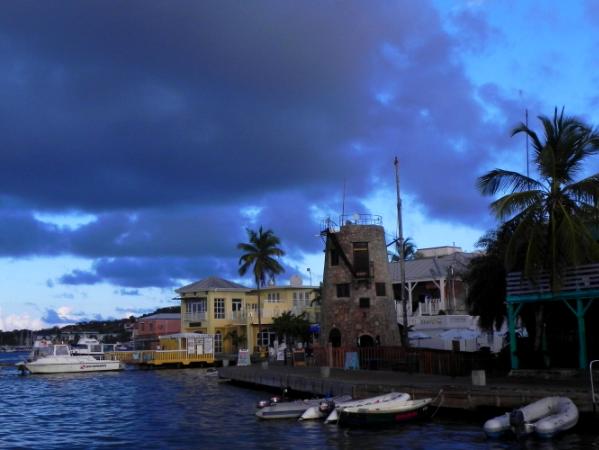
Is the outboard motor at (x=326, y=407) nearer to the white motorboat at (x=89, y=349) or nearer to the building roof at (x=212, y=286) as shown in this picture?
the white motorboat at (x=89, y=349)

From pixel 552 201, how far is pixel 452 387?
8.64 metres

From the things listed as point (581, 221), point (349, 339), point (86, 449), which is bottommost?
point (86, 449)

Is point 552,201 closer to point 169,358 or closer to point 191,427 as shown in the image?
point 191,427

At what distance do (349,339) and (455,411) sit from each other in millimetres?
23017

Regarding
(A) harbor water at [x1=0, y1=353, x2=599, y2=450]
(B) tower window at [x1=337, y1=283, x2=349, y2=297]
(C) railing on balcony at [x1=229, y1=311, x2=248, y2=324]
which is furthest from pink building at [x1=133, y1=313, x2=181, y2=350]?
(A) harbor water at [x1=0, y1=353, x2=599, y2=450]

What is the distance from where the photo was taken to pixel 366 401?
83.0 feet

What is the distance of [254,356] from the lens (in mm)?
67938

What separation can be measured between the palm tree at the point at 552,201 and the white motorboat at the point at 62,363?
1782 inches

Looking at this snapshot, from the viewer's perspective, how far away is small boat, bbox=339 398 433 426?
24.9 metres

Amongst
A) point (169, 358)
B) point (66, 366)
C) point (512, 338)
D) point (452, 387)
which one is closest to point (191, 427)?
point (452, 387)

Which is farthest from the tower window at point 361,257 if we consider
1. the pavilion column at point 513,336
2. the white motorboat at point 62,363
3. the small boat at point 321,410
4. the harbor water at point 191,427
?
the white motorboat at point 62,363

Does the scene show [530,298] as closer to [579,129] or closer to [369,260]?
[579,129]

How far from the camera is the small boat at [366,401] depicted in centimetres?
2520

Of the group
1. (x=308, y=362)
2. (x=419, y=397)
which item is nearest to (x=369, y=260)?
(x=308, y=362)
